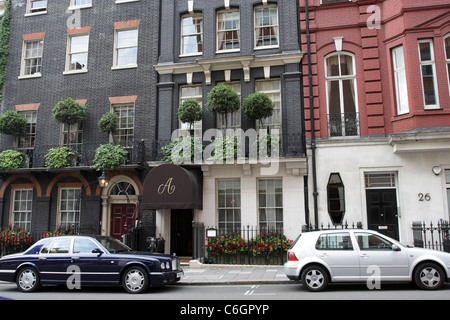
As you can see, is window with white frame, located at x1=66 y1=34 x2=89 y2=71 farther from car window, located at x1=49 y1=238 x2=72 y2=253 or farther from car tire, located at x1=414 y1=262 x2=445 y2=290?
car tire, located at x1=414 y1=262 x2=445 y2=290

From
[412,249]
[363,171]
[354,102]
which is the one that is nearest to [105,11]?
[354,102]

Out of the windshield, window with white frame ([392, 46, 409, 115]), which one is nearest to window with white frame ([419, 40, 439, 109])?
window with white frame ([392, 46, 409, 115])

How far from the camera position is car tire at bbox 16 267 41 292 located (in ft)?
35.4

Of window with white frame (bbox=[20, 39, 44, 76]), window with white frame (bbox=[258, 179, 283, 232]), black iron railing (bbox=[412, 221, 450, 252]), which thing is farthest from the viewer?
window with white frame (bbox=[20, 39, 44, 76])

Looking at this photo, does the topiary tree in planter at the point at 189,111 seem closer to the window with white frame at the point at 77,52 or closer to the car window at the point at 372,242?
the window with white frame at the point at 77,52

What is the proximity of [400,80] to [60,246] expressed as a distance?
13.8m

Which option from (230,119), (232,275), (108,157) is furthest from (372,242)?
(108,157)

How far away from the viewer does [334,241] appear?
10.2 metres

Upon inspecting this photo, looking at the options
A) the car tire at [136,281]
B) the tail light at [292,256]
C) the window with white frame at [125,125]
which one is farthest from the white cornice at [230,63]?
the car tire at [136,281]

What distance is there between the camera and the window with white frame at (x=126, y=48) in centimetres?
1870

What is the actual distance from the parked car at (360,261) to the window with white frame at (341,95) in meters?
6.49

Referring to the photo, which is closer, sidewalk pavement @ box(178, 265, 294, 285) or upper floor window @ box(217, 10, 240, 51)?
sidewalk pavement @ box(178, 265, 294, 285)

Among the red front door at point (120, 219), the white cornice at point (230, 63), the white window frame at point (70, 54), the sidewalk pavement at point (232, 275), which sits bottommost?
the sidewalk pavement at point (232, 275)

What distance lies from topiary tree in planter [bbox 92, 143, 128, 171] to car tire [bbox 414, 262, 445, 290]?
12075 mm
